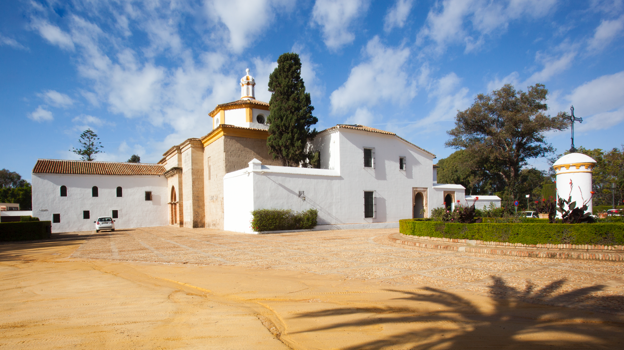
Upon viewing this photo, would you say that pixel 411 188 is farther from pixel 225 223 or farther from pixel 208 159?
pixel 208 159

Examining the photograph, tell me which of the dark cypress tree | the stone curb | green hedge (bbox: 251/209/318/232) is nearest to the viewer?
the stone curb

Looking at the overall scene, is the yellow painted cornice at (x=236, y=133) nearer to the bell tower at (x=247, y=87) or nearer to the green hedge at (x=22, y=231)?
the bell tower at (x=247, y=87)

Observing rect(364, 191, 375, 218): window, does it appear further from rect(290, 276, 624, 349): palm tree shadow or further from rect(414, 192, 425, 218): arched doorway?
rect(290, 276, 624, 349): palm tree shadow

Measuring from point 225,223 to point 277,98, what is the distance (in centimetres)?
868

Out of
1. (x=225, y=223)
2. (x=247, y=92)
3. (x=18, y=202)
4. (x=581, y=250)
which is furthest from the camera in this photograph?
(x=18, y=202)

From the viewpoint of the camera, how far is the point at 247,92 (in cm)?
2716

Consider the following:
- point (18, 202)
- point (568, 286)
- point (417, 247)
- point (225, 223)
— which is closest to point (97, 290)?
point (568, 286)

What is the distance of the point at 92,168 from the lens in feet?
95.7

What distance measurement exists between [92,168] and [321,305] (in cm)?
3151

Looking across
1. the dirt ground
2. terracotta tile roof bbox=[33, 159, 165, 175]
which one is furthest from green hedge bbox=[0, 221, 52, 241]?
the dirt ground

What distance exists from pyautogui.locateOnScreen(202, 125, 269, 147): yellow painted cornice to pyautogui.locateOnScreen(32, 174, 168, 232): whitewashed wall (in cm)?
1061

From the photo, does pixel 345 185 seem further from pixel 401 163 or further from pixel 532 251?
pixel 532 251

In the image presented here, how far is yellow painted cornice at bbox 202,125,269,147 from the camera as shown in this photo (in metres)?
22.0

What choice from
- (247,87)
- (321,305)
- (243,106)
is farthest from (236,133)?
(321,305)
